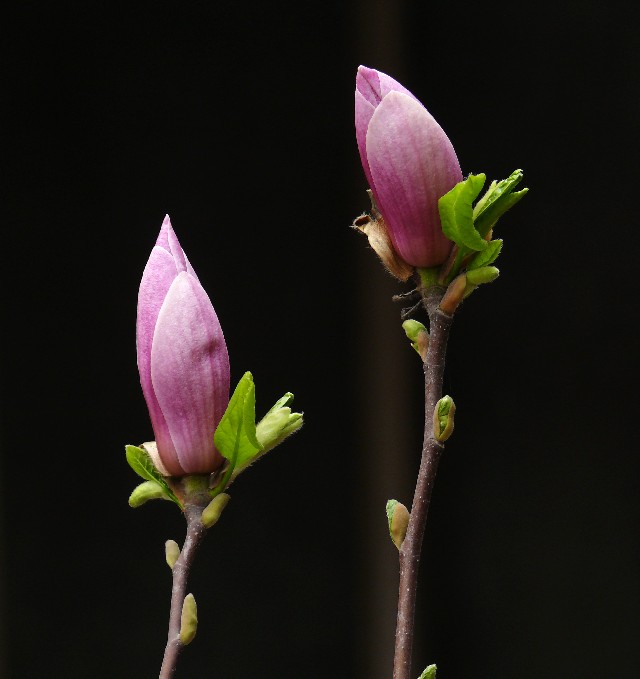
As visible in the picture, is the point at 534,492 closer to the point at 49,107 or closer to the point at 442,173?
the point at 49,107

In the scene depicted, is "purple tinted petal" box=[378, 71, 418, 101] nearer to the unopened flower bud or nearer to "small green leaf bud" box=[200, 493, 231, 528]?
the unopened flower bud

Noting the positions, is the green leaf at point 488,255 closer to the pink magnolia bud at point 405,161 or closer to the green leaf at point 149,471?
the pink magnolia bud at point 405,161

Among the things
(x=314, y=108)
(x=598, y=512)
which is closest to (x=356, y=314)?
(x=314, y=108)

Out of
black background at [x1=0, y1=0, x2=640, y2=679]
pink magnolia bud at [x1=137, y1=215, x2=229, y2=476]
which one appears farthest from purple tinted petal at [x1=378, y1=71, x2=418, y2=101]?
black background at [x1=0, y1=0, x2=640, y2=679]

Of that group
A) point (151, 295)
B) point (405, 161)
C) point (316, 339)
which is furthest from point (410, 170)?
point (316, 339)

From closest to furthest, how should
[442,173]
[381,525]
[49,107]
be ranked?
1. [442,173]
2. [49,107]
3. [381,525]

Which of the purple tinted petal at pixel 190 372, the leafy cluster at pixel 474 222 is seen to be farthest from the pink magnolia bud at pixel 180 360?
the leafy cluster at pixel 474 222
